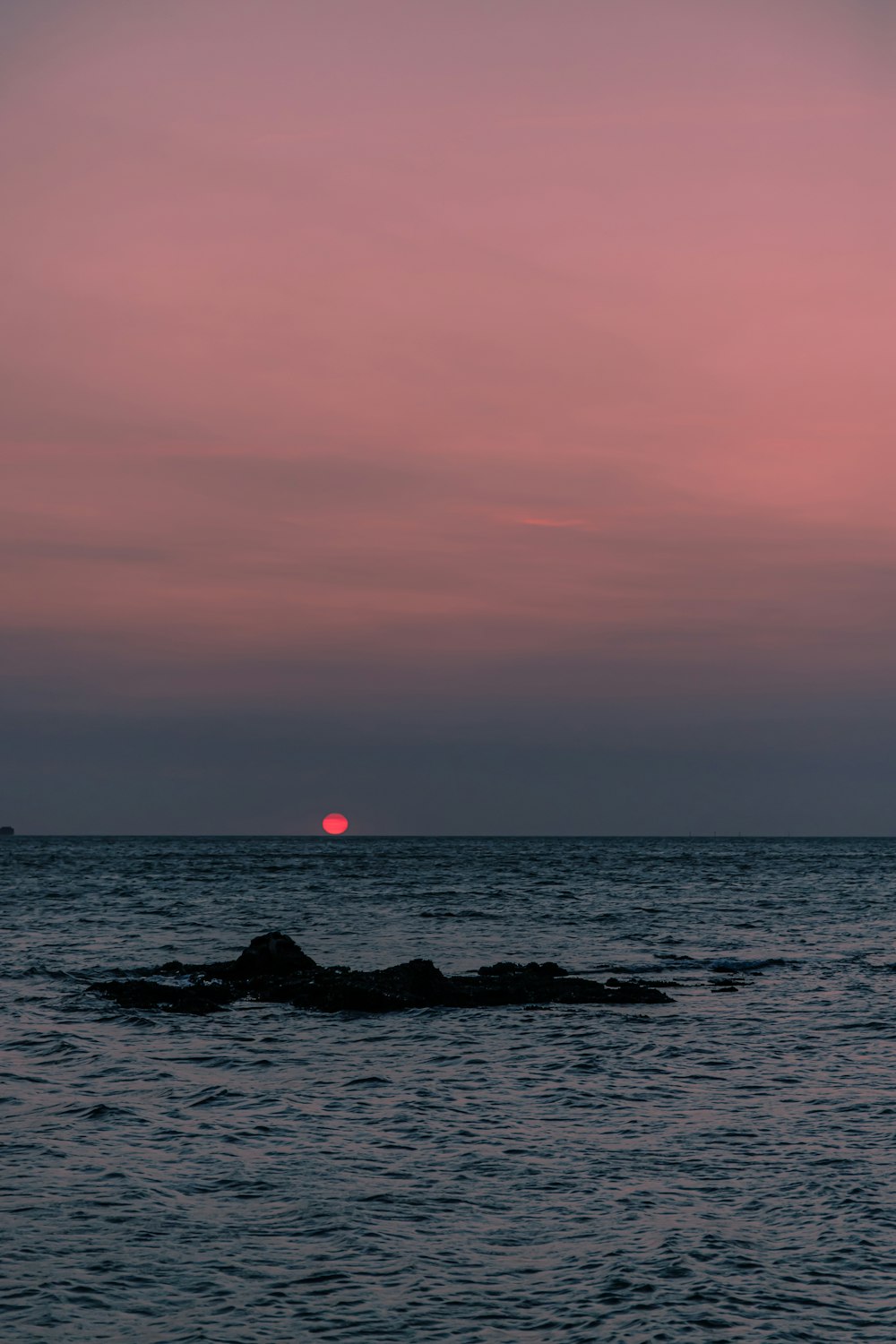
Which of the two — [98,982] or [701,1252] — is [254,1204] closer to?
[701,1252]

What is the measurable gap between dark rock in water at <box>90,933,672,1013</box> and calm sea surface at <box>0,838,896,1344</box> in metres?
0.89

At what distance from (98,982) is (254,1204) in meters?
21.7

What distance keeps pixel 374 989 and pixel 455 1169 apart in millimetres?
14702

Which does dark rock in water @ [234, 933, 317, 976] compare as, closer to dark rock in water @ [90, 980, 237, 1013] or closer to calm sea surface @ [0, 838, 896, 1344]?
dark rock in water @ [90, 980, 237, 1013]

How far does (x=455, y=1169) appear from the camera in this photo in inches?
616

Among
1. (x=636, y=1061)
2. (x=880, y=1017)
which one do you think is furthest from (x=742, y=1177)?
(x=880, y=1017)

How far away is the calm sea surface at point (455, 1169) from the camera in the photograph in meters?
11.1

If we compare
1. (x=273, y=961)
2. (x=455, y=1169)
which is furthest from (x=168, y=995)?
(x=455, y=1169)

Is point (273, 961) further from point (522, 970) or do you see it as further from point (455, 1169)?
point (455, 1169)

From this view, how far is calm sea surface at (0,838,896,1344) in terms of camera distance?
1113 centimetres

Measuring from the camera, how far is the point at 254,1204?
46.3 ft

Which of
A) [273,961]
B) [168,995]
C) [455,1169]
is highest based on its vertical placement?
[455,1169]

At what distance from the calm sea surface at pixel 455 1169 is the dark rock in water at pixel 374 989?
0.89 m

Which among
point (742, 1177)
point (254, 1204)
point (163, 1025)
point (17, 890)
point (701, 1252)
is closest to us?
point (701, 1252)
